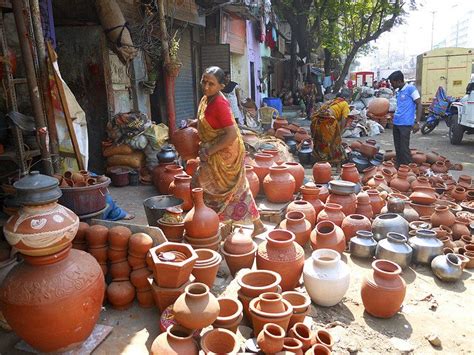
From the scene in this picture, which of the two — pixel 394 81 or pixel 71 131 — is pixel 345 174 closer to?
pixel 394 81

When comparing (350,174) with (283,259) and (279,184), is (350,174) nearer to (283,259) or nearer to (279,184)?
(279,184)

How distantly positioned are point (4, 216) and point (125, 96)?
401 cm

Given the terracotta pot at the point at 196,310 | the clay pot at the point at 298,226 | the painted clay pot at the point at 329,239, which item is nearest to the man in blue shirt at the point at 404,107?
the painted clay pot at the point at 329,239

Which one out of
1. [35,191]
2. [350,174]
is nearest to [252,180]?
[350,174]

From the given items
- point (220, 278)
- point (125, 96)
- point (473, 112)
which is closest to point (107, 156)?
point (125, 96)

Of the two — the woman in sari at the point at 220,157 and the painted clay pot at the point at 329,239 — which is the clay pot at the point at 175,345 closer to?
the woman in sari at the point at 220,157

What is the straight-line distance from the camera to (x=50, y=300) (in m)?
2.15

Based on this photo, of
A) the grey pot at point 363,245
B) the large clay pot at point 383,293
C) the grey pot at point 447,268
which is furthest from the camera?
the grey pot at point 363,245

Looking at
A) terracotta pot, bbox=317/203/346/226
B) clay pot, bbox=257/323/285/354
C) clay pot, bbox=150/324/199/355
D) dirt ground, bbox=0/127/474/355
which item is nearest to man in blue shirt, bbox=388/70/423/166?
terracotta pot, bbox=317/203/346/226

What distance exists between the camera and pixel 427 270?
4.09m

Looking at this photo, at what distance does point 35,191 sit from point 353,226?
3431mm

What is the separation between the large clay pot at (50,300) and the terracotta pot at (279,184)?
3015mm

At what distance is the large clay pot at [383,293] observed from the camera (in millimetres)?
3096

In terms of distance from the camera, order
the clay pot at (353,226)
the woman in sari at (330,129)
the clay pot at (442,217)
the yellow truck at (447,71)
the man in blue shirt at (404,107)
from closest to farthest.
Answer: the clay pot at (353,226) < the clay pot at (442,217) < the man in blue shirt at (404,107) < the woman in sari at (330,129) < the yellow truck at (447,71)
